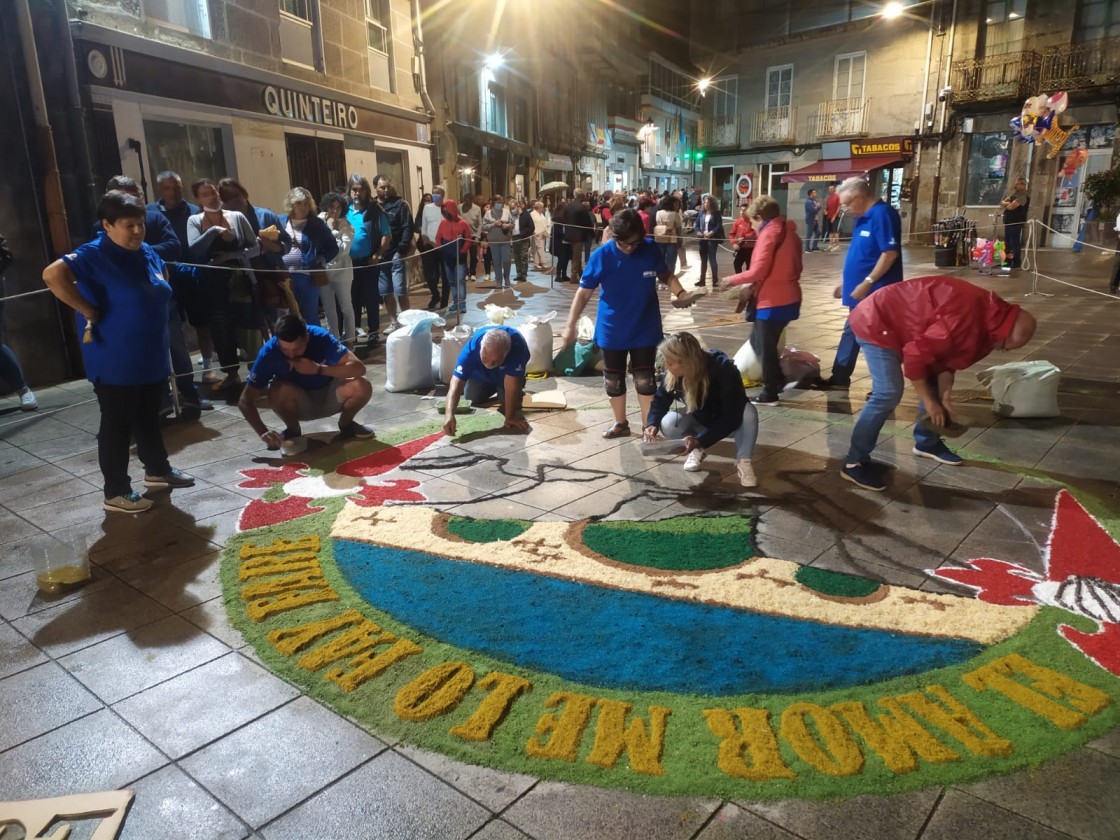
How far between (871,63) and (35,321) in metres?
30.4

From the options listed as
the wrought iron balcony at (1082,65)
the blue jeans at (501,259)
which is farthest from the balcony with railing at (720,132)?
the blue jeans at (501,259)

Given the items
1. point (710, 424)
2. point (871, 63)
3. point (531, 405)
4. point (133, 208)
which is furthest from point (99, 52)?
point (871, 63)

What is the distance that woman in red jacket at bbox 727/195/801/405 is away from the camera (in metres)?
6.47

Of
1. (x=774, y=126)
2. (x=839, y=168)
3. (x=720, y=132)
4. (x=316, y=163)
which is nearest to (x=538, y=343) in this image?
(x=316, y=163)

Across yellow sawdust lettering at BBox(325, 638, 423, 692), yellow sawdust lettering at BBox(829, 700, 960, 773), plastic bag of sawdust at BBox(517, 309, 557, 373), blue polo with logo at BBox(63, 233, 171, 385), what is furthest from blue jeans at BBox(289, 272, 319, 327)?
yellow sawdust lettering at BBox(829, 700, 960, 773)

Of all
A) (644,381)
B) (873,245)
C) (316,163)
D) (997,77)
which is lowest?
(644,381)

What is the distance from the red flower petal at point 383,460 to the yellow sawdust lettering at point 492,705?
261 centimetres

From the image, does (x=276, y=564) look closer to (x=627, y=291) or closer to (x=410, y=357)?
(x=627, y=291)

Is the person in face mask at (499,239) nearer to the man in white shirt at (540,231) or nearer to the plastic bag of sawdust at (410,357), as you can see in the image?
the man in white shirt at (540,231)

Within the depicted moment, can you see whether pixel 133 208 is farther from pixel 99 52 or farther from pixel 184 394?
pixel 99 52

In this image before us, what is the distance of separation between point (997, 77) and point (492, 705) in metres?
29.2

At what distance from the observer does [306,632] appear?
10.9ft

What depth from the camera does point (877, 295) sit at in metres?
4.59

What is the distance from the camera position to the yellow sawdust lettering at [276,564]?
152 inches
